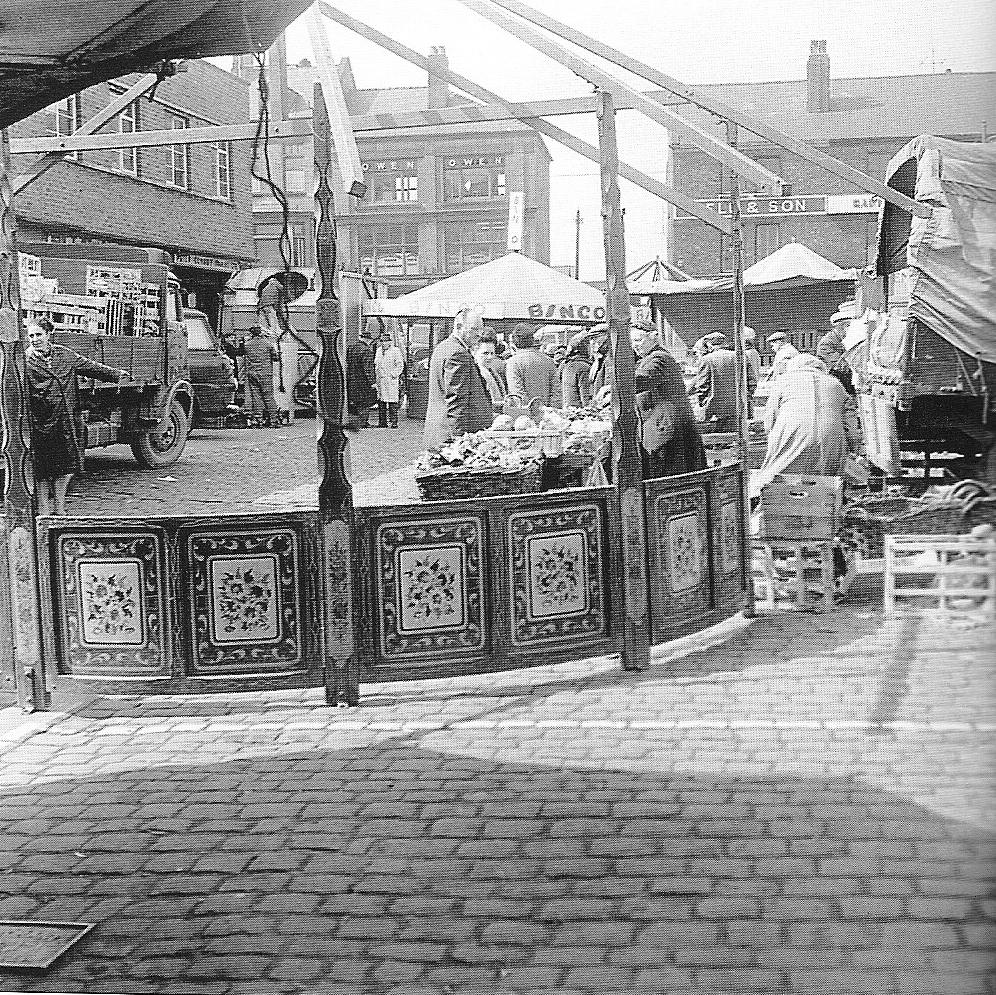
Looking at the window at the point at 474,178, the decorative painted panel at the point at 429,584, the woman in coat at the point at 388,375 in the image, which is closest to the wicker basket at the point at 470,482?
the decorative painted panel at the point at 429,584

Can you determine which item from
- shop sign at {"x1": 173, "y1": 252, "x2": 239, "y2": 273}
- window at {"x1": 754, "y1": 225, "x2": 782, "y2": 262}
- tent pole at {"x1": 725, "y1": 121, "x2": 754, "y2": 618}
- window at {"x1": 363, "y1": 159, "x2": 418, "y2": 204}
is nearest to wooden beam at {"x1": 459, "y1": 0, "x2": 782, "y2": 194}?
tent pole at {"x1": 725, "y1": 121, "x2": 754, "y2": 618}

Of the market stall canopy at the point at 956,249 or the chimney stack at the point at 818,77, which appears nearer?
the chimney stack at the point at 818,77

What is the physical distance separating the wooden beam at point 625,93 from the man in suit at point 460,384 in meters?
3.91

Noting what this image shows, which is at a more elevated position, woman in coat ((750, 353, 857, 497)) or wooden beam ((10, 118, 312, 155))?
wooden beam ((10, 118, 312, 155))

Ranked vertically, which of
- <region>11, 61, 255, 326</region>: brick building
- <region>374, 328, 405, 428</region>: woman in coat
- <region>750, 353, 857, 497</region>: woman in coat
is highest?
<region>11, 61, 255, 326</region>: brick building

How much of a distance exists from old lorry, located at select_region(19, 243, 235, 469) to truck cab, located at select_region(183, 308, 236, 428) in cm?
96

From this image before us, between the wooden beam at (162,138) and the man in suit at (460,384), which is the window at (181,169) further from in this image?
the wooden beam at (162,138)

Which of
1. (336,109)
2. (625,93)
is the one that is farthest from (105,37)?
(625,93)

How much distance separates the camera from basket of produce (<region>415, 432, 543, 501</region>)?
27.0 feet

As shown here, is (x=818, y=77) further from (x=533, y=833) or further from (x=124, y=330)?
(x=124, y=330)

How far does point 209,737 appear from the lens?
603 cm

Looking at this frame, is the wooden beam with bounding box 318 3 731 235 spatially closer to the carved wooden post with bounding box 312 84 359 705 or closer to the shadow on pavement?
the carved wooden post with bounding box 312 84 359 705

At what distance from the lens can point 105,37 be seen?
4.05 metres

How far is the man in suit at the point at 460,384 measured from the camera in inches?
413
